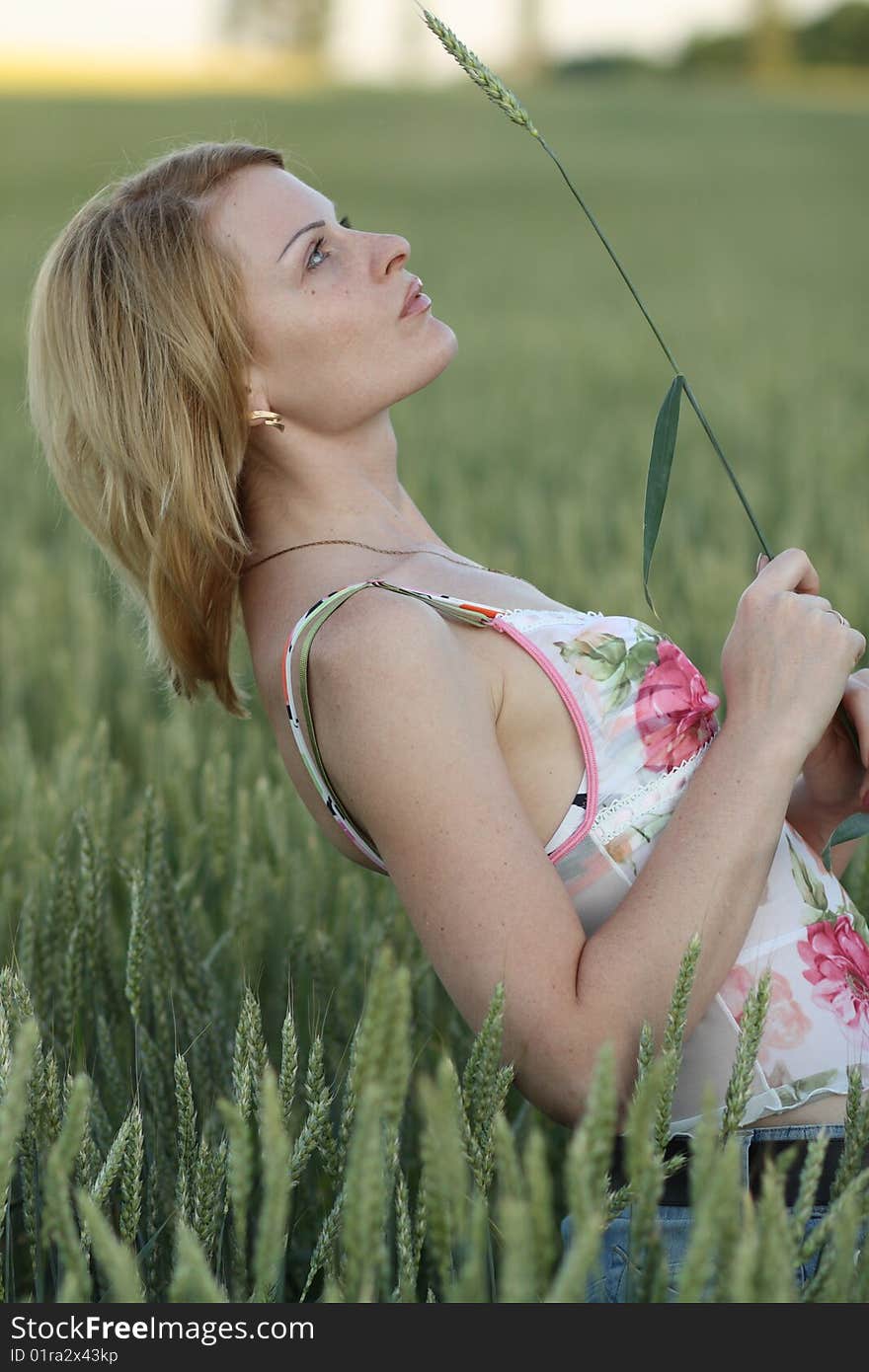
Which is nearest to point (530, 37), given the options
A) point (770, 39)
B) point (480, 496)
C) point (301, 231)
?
point (770, 39)

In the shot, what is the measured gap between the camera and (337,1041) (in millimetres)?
1651

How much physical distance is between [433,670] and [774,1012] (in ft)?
1.35

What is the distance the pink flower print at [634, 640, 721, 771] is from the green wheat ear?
0.48m

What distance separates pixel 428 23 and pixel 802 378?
664 centimetres

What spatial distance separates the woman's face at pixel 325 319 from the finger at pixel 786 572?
0.38m

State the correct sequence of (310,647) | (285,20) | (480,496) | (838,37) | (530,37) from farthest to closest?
(285,20) → (530,37) → (838,37) → (480,496) → (310,647)

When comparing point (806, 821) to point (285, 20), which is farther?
point (285, 20)

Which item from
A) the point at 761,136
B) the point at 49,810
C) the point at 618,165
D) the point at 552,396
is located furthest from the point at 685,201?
the point at 49,810

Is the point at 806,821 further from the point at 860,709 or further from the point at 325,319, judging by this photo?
the point at 325,319

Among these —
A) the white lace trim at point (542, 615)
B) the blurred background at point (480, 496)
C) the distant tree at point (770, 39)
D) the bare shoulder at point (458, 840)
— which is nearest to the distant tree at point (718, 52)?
the distant tree at point (770, 39)

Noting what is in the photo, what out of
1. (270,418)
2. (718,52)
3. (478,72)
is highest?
(478,72)

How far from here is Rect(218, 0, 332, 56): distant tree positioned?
64.1m

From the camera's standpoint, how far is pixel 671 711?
128cm

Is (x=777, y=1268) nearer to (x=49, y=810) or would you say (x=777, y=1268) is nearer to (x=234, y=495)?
(x=234, y=495)
